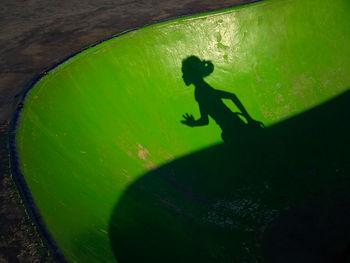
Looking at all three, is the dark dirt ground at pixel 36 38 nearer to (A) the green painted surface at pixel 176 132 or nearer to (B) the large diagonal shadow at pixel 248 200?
(A) the green painted surface at pixel 176 132

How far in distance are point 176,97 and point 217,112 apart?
28.4 inches

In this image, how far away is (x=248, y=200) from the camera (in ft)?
13.7

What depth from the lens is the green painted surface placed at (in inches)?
126

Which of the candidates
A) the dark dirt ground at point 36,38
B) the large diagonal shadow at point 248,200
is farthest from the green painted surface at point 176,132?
the dark dirt ground at point 36,38

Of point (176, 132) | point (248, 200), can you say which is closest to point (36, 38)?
point (176, 132)

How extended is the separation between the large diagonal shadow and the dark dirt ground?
0.91 meters

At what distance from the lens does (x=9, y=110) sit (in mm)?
3691

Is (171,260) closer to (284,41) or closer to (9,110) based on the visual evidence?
(9,110)

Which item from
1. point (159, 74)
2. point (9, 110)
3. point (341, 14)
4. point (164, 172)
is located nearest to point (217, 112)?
point (159, 74)

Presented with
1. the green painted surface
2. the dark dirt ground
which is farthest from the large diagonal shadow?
the dark dirt ground

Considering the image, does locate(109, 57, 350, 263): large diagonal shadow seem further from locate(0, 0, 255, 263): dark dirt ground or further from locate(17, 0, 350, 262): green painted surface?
locate(0, 0, 255, 263): dark dirt ground

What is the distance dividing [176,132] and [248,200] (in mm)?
1457

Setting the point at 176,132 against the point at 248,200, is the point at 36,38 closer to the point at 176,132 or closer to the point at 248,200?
the point at 176,132

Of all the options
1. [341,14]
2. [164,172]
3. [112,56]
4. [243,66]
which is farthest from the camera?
[341,14]
